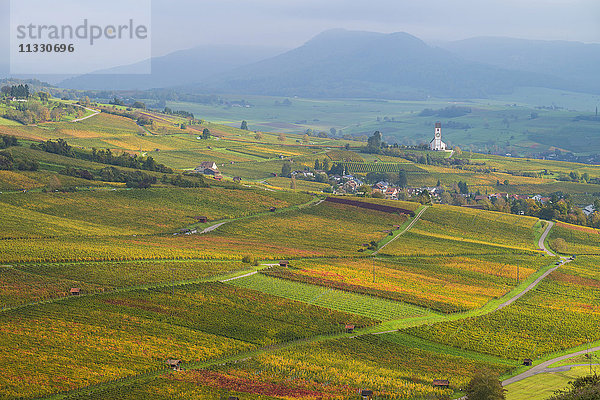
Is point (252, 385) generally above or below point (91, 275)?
below

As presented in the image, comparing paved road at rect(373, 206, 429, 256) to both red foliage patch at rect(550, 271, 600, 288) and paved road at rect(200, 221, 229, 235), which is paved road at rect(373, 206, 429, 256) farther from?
paved road at rect(200, 221, 229, 235)

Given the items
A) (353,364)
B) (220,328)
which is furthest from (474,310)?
(220,328)

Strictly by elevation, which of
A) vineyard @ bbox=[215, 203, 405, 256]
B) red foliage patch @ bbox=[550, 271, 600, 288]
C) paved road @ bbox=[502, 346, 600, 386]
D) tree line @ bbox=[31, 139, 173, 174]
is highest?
tree line @ bbox=[31, 139, 173, 174]

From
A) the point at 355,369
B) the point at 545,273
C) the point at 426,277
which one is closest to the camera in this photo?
the point at 355,369

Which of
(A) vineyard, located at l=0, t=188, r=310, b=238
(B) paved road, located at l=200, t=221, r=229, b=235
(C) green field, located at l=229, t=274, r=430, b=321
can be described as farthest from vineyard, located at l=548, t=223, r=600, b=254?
(B) paved road, located at l=200, t=221, r=229, b=235

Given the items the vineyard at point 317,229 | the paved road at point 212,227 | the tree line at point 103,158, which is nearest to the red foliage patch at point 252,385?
the vineyard at point 317,229

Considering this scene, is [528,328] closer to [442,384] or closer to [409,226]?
[442,384]

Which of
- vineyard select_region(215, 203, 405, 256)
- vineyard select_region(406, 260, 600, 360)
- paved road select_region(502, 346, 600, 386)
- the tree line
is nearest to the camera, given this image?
paved road select_region(502, 346, 600, 386)

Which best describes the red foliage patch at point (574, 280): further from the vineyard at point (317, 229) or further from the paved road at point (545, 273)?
the vineyard at point (317, 229)

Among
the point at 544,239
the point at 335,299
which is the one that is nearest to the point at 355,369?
the point at 335,299

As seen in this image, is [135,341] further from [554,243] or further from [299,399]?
[554,243]

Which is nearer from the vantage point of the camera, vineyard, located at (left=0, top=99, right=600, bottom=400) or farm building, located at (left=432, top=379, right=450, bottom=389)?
vineyard, located at (left=0, top=99, right=600, bottom=400)
